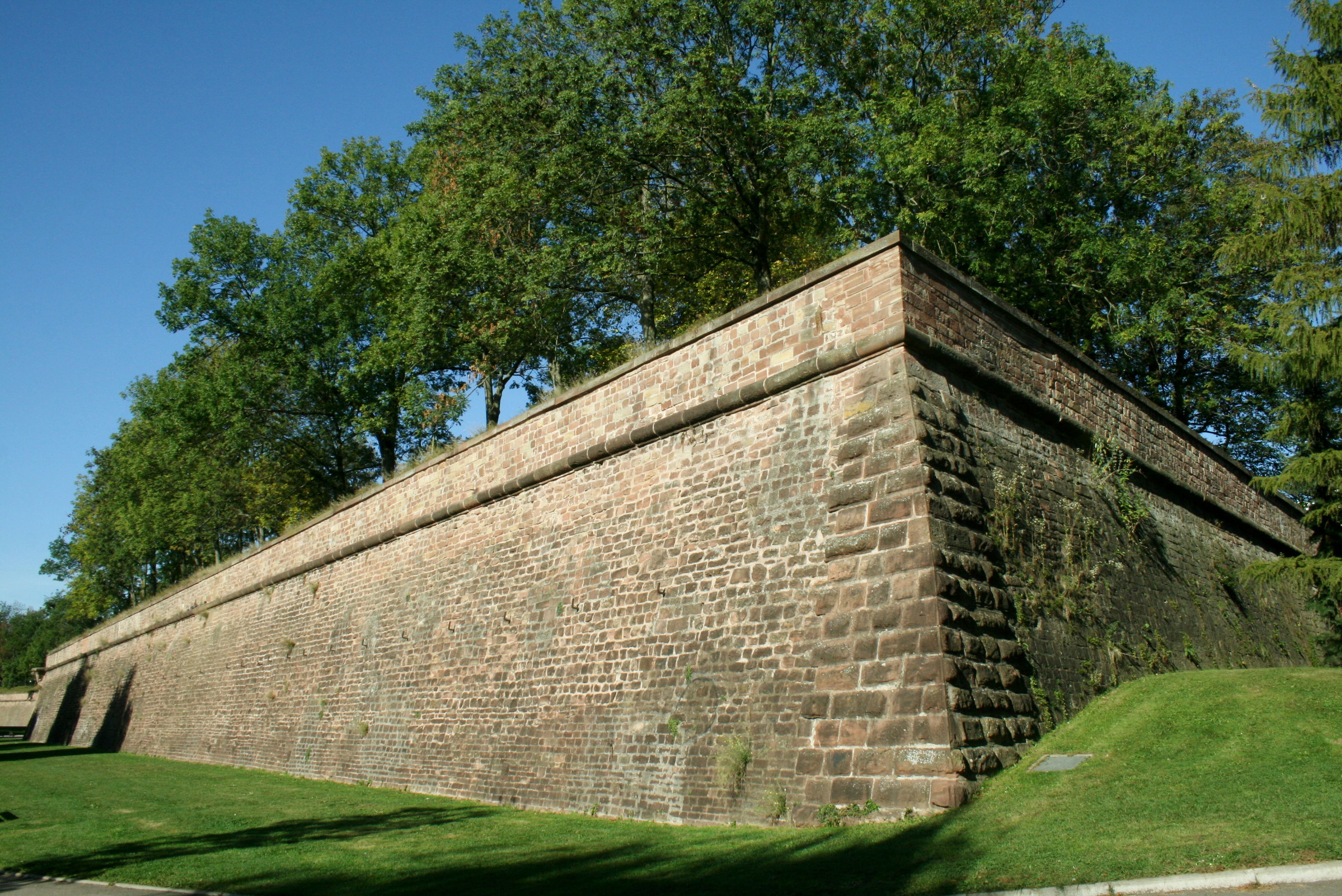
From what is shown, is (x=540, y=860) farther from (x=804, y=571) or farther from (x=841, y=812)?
(x=804, y=571)

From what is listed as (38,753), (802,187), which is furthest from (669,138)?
(38,753)

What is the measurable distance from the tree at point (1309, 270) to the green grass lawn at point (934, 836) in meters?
3.85

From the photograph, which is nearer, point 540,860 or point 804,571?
point 540,860

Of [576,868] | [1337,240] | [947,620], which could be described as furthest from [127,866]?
[1337,240]

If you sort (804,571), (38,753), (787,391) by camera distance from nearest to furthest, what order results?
(804,571)
(787,391)
(38,753)

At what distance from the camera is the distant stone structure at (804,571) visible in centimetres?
732

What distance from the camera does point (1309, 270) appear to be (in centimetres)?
1117

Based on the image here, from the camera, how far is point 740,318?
375 inches

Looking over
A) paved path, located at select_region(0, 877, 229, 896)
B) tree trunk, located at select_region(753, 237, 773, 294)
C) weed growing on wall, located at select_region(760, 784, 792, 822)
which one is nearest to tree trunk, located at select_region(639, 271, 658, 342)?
tree trunk, located at select_region(753, 237, 773, 294)

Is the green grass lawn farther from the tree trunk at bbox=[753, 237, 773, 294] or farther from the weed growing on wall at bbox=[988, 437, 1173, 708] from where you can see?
the tree trunk at bbox=[753, 237, 773, 294]

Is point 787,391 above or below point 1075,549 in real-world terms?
above

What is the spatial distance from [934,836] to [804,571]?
2679mm

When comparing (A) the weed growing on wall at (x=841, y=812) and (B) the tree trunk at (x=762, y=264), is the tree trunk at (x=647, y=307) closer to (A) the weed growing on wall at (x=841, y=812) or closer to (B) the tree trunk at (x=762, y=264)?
(B) the tree trunk at (x=762, y=264)

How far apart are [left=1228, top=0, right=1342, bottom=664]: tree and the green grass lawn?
385 cm
